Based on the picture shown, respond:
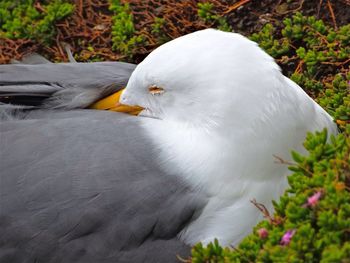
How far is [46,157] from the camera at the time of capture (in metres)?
3.38

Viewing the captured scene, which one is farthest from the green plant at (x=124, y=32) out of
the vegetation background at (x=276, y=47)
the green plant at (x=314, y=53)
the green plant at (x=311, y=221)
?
the green plant at (x=311, y=221)

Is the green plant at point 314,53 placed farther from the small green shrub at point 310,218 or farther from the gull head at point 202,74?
the gull head at point 202,74

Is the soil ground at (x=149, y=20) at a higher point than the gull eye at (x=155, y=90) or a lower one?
lower

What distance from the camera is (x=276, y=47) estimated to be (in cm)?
451

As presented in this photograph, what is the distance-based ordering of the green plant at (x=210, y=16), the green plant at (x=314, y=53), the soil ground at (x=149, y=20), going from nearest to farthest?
the green plant at (x=314, y=53) → the soil ground at (x=149, y=20) → the green plant at (x=210, y=16)

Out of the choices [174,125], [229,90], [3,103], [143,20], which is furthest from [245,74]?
[143,20]

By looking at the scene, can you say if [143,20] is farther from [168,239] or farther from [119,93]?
[168,239]

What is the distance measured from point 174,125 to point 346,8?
65.3 inches

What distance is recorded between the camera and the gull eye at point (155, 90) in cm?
344

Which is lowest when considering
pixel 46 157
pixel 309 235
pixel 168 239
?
pixel 168 239

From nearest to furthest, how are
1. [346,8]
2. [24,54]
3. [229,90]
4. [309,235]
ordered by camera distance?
[309,235]
[229,90]
[346,8]
[24,54]

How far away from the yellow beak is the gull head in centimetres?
18

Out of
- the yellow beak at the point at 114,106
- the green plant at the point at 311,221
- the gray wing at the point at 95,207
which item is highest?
the green plant at the point at 311,221

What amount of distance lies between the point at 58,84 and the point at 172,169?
33.9 inches
